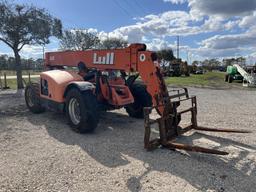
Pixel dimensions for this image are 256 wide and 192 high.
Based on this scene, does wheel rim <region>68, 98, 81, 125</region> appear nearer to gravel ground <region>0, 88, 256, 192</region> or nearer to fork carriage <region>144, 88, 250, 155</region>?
gravel ground <region>0, 88, 256, 192</region>

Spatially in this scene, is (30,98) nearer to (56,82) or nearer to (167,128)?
(56,82)

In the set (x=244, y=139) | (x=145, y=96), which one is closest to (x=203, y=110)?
(x=145, y=96)

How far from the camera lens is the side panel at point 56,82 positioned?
701cm

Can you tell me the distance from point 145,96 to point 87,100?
2009mm

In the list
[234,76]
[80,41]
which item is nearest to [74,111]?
[234,76]

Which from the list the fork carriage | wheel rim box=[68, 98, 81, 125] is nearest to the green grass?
wheel rim box=[68, 98, 81, 125]

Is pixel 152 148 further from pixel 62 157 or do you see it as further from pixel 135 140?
pixel 62 157

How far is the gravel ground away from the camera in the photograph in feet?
12.8

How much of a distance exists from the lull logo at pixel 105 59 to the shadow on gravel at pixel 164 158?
160cm

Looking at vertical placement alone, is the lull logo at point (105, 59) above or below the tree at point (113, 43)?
below

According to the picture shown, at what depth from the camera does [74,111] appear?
677cm

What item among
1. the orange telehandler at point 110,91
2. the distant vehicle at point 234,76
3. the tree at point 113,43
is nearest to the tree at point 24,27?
the orange telehandler at point 110,91

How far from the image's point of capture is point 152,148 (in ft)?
17.0

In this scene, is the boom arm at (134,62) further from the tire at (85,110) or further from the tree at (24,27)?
the tree at (24,27)
